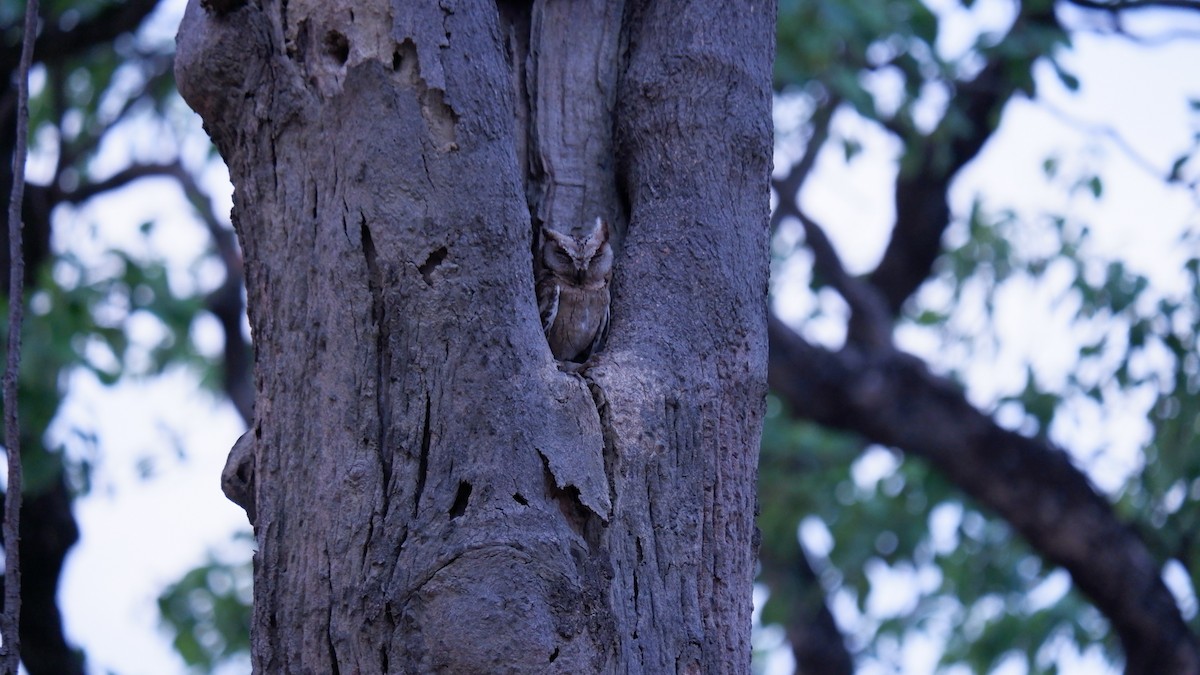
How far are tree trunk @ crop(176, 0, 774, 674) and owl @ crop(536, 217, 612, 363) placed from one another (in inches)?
5.3

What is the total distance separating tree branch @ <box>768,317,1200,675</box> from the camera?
5.87 metres

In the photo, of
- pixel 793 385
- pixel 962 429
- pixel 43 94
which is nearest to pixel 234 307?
pixel 43 94

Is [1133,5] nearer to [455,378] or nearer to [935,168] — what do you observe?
[935,168]

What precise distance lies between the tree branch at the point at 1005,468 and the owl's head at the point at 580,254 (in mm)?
4137

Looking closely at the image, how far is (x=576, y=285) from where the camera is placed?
→ 259 centimetres

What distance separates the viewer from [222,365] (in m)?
8.68

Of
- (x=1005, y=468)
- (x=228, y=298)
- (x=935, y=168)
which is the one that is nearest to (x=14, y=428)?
(x=1005, y=468)

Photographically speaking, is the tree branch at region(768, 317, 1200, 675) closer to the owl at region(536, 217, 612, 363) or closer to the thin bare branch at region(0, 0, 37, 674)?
the owl at region(536, 217, 612, 363)

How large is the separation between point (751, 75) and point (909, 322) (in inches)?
267

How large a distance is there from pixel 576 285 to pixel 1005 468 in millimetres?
4241

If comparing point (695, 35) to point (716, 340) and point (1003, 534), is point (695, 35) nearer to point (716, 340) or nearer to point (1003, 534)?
point (716, 340)

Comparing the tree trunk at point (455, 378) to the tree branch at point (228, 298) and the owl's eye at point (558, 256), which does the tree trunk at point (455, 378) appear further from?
the tree branch at point (228, 298)

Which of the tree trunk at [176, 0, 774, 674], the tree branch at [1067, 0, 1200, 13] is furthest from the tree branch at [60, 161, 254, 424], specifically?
the tree trunk at [176, 0, 774, 674]

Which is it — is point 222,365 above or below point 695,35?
below
